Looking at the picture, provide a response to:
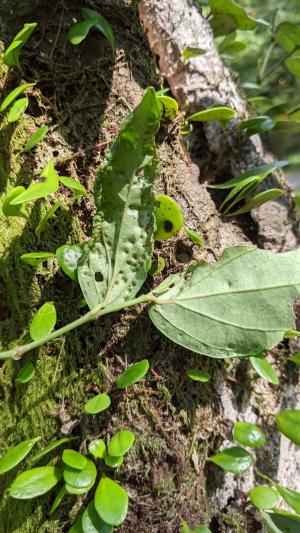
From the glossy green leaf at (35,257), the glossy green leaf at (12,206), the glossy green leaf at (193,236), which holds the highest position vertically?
the glossy green leaf at (12,206)

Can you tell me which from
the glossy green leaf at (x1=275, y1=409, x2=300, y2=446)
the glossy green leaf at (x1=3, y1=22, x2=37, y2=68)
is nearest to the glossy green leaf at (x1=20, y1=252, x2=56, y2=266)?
the glossy green leaf at (x1=3, y1=22, x2=37, y2=68)

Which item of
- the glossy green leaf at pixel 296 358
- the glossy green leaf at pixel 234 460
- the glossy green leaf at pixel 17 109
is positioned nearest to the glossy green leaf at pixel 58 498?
the glossy green leaf at pixel 234 460

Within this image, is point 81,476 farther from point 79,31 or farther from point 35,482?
point 79,31

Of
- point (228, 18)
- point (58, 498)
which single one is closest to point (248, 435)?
point (58, 498)

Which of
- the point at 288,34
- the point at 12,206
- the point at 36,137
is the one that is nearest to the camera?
the point at 12,206

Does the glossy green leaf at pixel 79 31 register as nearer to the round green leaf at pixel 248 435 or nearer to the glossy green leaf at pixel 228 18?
the glossy green leaf at pixel 228 18

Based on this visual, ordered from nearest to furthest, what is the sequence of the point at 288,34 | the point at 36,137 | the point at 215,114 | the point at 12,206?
the point at 12,206 → the point at 36,137 → the point at 215,114 → the point at 288,34

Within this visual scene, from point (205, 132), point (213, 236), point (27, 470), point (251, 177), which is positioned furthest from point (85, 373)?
point (205, 132)

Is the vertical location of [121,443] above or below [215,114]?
below
